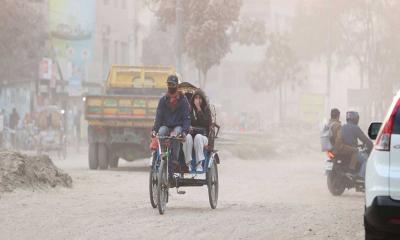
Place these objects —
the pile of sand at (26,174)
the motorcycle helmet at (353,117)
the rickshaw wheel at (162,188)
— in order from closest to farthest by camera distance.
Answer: the rickshaw wheel at (162,188) → the pile of sand at (26,174) → the motorcycle helmet at (353,117)

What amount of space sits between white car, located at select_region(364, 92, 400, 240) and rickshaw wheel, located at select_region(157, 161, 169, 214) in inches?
210

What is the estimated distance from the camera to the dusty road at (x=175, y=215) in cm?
1166

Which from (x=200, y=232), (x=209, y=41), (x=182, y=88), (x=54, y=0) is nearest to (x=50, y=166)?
(x=182, y=88)

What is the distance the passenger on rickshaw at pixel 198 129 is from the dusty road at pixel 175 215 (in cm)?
71

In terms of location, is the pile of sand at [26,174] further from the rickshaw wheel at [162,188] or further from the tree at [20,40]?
the tree at [20,40]

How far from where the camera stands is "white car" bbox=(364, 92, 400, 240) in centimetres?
848

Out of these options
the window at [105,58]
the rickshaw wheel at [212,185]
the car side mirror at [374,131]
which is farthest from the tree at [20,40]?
the car side mirror at [374,131]

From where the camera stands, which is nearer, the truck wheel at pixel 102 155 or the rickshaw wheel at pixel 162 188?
the rickshaw wheel at pixel 162 188

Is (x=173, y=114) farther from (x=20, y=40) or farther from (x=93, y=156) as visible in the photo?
(x=20, y=40)

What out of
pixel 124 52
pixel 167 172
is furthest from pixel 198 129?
pixel 124 52

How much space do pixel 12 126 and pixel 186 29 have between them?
8262 millimetres

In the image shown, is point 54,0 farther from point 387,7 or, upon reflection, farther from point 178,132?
point 178,132

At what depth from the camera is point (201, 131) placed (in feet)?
50.3

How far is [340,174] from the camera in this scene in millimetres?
19422
